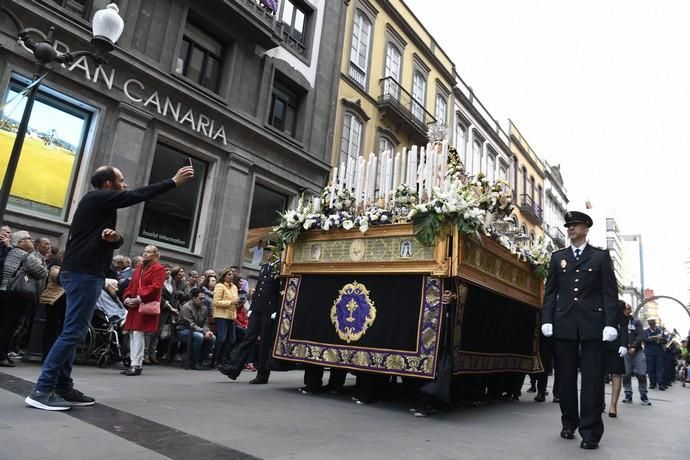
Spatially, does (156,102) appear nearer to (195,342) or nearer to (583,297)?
(195,342)

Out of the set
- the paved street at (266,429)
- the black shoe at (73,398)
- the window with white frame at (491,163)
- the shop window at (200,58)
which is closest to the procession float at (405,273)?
the paved street at (266,429)

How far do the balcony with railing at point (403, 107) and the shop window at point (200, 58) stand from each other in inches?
301

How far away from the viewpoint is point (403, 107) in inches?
800

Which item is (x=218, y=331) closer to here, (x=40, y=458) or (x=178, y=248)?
(x=178, y=248)

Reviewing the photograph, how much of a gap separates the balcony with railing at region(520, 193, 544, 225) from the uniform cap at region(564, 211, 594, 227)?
28405 mm

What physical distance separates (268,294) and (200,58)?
9.08 meters

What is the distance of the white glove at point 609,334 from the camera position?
14.5ft

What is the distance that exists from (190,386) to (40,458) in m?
3.51

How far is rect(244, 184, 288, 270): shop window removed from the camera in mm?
14555

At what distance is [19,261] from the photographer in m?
6.56

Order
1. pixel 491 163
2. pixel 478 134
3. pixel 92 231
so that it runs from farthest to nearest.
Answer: pixel 491 163, pixel 478 134, pixel 92 231

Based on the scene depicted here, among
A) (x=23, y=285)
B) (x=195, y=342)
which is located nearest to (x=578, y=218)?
(x=195, y=342)

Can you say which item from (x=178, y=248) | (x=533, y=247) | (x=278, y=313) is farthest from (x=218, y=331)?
(x=533, y=247)

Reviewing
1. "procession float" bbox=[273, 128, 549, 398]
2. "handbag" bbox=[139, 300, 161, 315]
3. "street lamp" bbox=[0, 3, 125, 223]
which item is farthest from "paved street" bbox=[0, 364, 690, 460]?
"street lamp" bbox=[0, 3, 125, 223]
